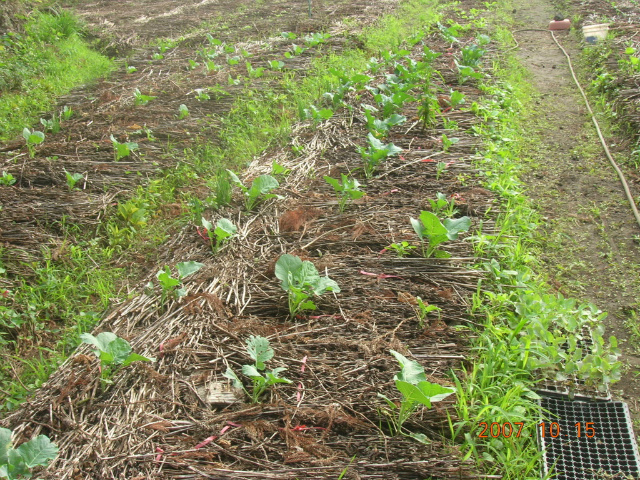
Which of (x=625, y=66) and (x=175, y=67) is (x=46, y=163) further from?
(x=625, y=66)

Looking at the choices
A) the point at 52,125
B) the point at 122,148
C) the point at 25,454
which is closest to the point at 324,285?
the point at 25,454

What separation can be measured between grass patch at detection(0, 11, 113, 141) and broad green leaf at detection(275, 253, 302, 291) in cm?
405

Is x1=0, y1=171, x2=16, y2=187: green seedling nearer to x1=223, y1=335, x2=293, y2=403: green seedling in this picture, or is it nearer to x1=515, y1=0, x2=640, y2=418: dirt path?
x1=223, y1=335, x2=293, y2=403: green seedling

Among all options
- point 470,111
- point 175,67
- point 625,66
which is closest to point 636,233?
point 470,111

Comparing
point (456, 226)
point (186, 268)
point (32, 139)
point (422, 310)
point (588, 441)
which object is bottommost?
point (588, 441)

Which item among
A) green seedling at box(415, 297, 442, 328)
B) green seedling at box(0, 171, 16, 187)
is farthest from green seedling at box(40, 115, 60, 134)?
green seedling at box(415, 297, 442, 328)

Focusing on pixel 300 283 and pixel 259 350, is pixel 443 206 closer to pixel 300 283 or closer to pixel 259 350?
pixel 300 283

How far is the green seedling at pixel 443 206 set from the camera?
340cm

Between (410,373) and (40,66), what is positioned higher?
(40,66)

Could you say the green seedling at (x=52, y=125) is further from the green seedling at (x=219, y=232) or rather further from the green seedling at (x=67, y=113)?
the green seedling at (x=219, y=232)

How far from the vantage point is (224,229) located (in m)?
3.32
